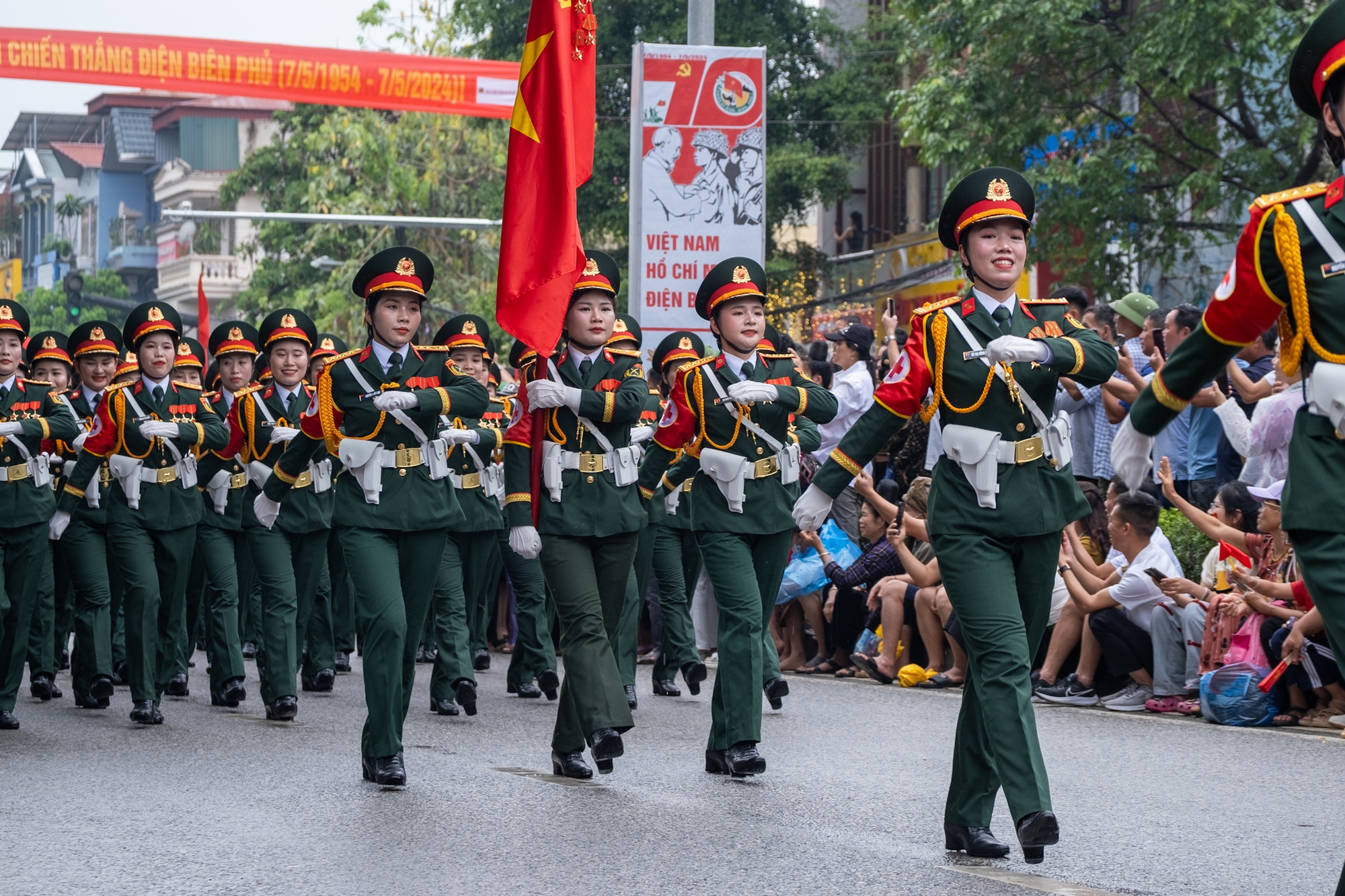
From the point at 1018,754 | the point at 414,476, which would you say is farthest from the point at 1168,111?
the point at 1018,754

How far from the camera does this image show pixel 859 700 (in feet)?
38.7

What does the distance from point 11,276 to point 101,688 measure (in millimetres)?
104343

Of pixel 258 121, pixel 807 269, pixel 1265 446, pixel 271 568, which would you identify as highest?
pixel 258 121

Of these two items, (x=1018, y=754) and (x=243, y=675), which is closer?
(x=1018, y=754)

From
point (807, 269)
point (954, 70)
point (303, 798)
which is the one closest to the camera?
point (303, 798)

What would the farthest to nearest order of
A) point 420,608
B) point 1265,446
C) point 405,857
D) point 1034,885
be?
1. point 1265,446
2. point 420,608
3. point 405,857
4. point 1034,885

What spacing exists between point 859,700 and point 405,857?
560 centimetres

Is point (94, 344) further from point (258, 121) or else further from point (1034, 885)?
point (258, 121)

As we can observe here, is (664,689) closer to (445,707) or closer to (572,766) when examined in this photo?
(445,707)

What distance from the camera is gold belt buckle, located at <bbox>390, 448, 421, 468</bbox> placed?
8.43 metres

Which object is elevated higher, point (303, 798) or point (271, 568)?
point (271, 568)

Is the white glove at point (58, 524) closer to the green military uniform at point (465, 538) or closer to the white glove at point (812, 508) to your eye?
the green military uniform at point (465, 538)

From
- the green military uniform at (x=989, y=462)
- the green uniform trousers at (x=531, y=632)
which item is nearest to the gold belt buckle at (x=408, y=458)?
the green military uniform at (x=989, y=462)

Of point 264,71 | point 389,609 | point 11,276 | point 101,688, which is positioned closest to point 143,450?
point 101,688
